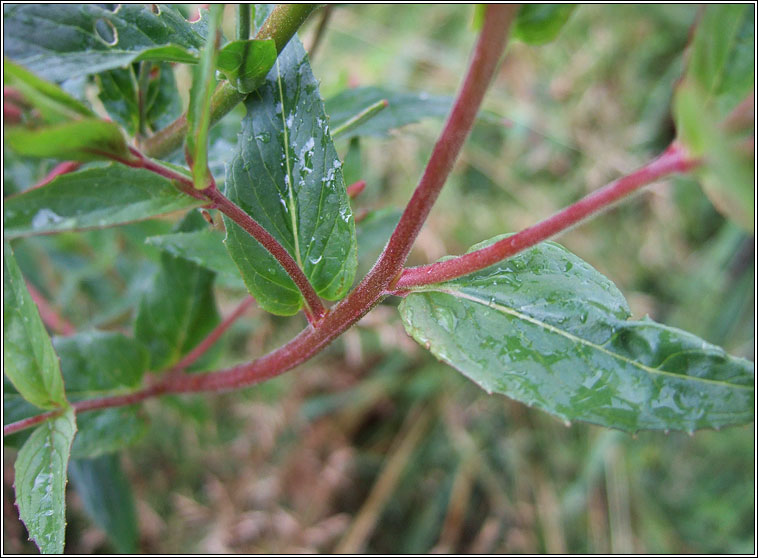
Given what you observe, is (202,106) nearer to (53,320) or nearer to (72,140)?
(72,140)

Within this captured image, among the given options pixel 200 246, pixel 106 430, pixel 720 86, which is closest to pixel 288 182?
pixel 200 246

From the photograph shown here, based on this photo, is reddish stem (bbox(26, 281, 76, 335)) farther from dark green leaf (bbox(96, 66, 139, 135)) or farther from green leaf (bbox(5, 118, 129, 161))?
green leaf (bbox(5, 118, 129, 161))

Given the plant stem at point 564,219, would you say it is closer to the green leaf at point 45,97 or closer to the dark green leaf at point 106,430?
the green leaf at point 45,97

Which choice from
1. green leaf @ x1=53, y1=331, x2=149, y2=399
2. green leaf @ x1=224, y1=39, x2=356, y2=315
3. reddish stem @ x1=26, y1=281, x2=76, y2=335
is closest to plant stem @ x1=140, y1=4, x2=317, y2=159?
green leaf @ x1=224, y1=39, x2=356, y2=315

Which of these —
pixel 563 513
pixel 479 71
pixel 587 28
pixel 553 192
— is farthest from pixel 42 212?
pixel 587 28

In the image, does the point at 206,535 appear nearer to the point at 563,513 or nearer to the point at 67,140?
the point at 563,513

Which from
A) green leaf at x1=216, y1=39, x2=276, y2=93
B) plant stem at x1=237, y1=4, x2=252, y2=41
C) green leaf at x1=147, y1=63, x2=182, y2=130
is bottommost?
green leaf at x1=147, y1=63, x2=182, y2=130
